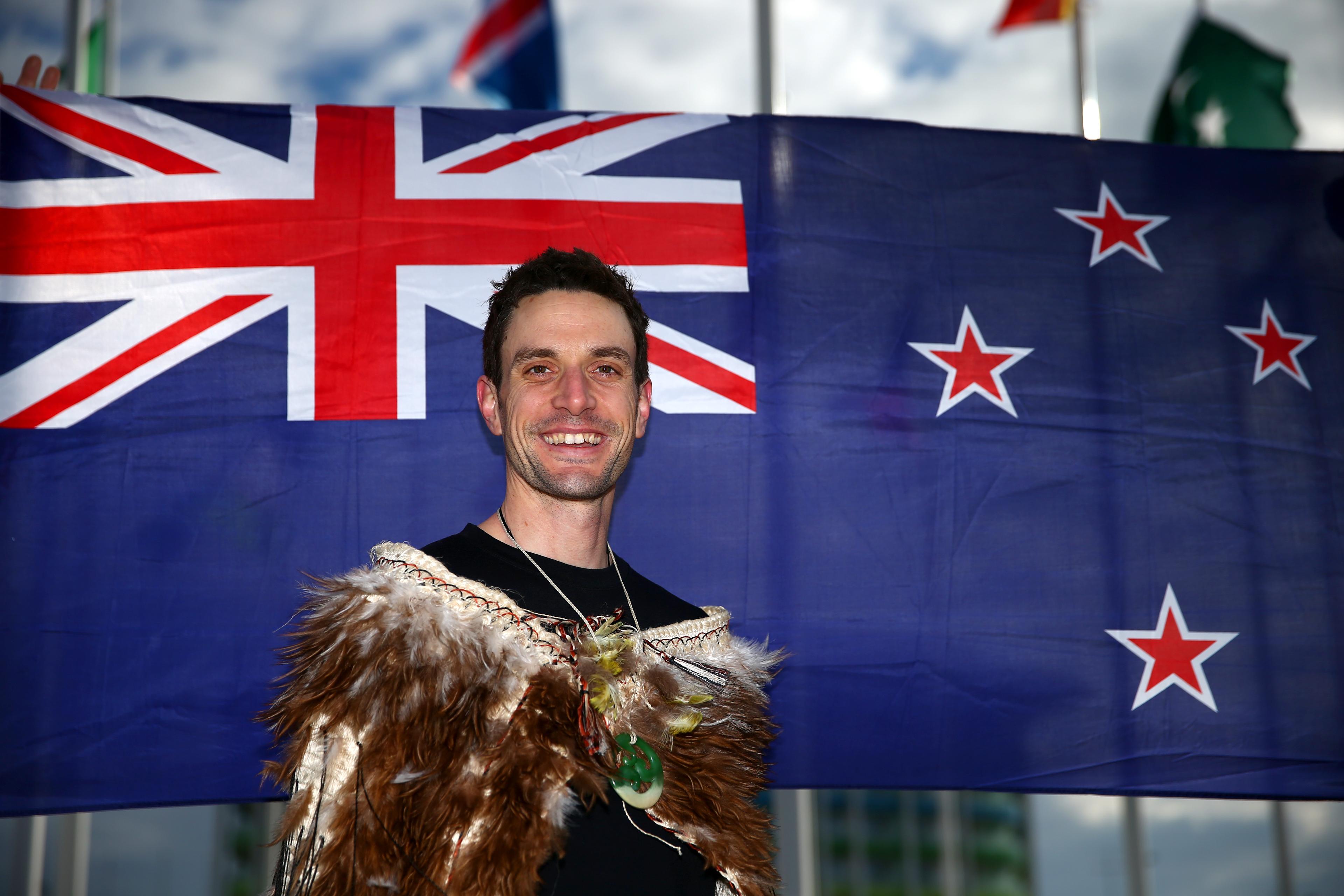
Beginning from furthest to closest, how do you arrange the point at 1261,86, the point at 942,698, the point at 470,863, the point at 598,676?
the point at 1261,86 < the point at 942,698 < the point at 598,676 < the point at 470,863

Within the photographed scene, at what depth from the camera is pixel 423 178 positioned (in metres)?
3.23

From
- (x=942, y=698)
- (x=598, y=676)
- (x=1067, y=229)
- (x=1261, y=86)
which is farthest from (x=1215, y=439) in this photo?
(x=1261, y=86)

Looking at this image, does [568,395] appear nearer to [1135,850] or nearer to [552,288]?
[552,288]

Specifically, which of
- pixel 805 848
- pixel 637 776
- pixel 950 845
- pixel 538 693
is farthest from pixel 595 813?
pixel 950 845

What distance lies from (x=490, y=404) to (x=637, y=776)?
853mm

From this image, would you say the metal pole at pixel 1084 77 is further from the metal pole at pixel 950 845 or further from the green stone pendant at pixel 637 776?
the metal pole at pixel 950 845

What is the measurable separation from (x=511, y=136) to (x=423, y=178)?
29cm

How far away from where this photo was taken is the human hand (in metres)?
3.11

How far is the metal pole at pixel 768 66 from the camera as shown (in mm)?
4441

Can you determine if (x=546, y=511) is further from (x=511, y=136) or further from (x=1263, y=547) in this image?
(x=1263, y=547)

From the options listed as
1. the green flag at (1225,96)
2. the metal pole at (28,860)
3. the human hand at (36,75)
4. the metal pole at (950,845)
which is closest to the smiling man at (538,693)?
the human hand at (36,75)

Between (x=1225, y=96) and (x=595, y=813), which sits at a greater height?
(x=1225, y=96)

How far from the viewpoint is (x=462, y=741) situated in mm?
1887

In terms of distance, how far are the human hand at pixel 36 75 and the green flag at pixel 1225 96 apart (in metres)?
4.67
